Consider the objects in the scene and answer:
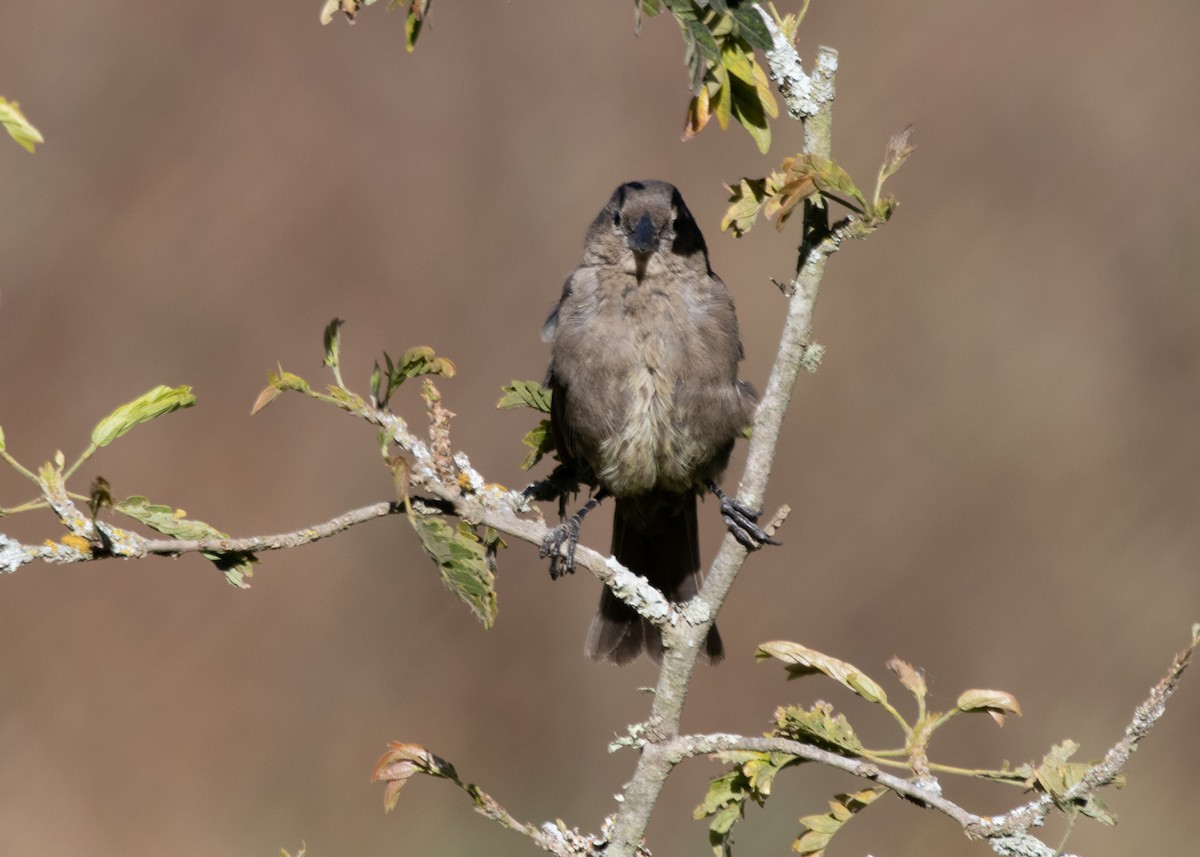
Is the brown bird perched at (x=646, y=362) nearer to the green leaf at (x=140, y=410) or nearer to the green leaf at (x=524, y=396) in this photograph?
the green leaf at (x=524, y=396)

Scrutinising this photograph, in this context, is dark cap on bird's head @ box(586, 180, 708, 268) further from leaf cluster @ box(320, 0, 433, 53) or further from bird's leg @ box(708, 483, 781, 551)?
leaf cluster @ box(320, 0, 433, 53)

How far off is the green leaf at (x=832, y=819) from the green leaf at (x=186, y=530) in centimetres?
128

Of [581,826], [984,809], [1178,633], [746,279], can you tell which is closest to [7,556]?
[581,826]

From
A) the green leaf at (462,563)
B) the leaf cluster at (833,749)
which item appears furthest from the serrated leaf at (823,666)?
the green leaf at (462,563)

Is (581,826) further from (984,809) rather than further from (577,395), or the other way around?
(577,395)

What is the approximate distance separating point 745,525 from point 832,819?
85 cm

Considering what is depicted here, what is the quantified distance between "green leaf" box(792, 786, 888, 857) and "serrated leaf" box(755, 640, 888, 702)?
0.67ft

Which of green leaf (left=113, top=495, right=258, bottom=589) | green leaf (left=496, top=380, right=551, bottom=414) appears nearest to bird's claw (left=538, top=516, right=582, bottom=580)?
green leaf (left=496, top=380, right=551, bottom=414)

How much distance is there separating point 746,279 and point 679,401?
10.7 ft

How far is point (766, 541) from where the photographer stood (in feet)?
11.3

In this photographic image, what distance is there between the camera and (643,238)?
13.8 ft

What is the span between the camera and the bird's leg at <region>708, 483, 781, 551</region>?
2944mm

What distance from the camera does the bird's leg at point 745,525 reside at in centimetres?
294

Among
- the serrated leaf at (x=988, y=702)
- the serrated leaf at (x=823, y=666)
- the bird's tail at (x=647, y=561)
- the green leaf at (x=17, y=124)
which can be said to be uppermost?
the bird's tail at (x=647, y=561)
